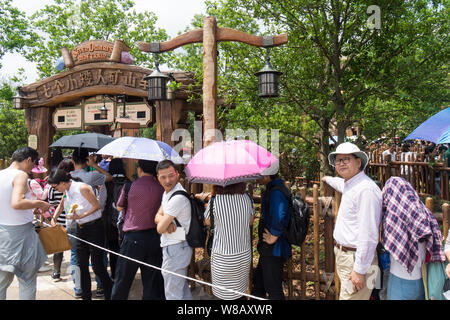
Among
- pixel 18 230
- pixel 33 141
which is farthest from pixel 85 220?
pixel 33 141

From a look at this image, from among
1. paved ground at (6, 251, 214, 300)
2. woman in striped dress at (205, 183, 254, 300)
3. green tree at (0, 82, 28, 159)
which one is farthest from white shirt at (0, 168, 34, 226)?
green tree at (0, 82, 28, 159)

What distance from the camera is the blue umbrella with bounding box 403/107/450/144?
11.0ft

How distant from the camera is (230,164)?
300 centimetres

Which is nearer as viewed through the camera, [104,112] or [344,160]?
[344,160]

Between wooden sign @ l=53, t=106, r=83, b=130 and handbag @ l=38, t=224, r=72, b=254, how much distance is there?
6.73m

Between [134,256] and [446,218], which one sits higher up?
[446,218]

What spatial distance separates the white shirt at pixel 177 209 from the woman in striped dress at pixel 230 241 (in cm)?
30

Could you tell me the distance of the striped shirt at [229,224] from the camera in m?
3.03

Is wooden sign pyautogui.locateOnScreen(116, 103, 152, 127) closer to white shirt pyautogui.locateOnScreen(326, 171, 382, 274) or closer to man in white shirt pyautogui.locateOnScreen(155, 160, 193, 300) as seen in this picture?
man in white shirt pyautogui.locateOnScreen(155, 160, 193, 300)

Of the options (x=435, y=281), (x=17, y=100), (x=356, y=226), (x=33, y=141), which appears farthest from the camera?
(x=33, y=141)

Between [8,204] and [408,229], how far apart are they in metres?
3.62

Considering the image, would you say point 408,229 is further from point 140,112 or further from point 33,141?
point 33,141
